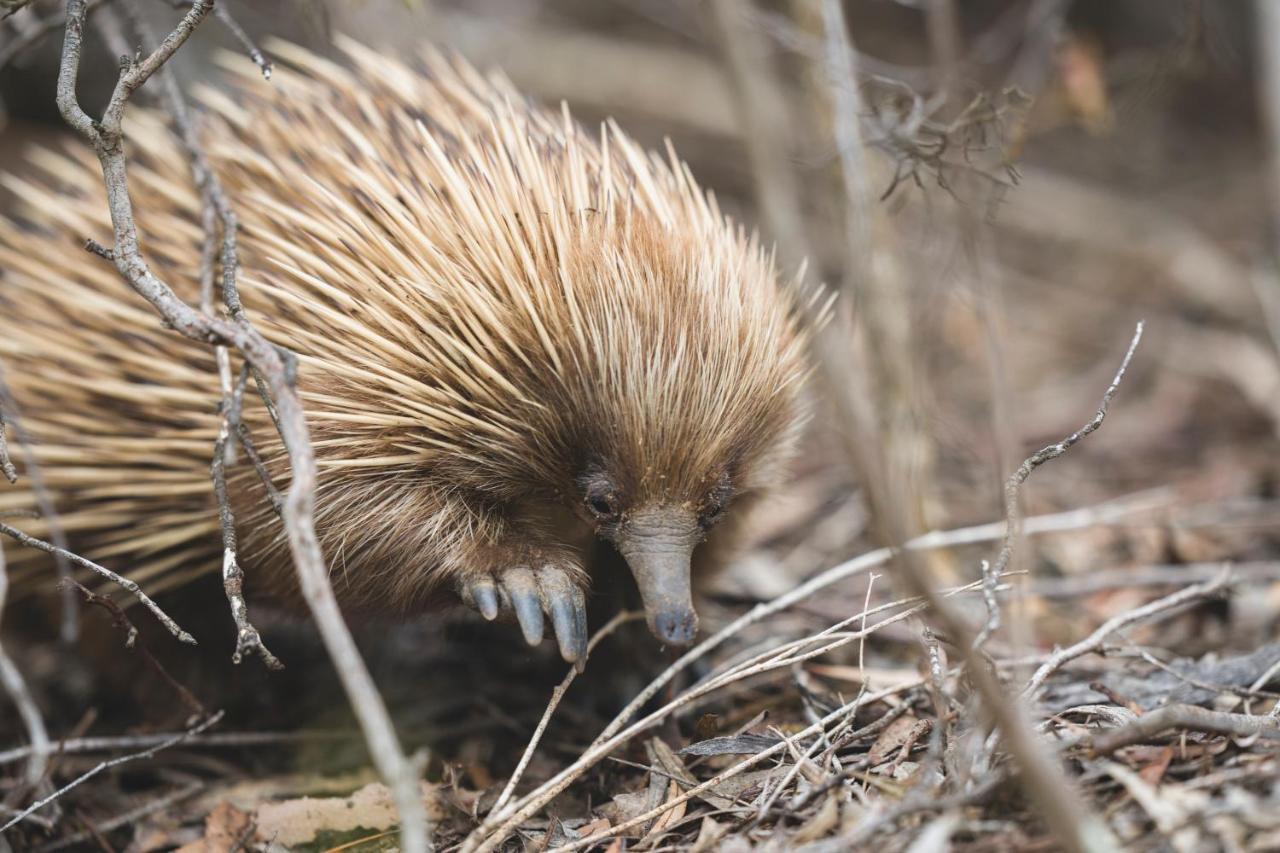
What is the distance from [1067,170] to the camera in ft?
25.9

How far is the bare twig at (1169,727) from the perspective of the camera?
6.64ft

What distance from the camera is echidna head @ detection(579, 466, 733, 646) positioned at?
2461 millimetres

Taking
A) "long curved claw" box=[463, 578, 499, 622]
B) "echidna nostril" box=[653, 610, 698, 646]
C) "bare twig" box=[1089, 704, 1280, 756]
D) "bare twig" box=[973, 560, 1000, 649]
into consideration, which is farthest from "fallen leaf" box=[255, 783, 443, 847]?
"bare twig" box=[1089, 704, 1280, 756]

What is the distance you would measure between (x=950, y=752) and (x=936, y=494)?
234cm

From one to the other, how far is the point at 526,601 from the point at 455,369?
53 cm

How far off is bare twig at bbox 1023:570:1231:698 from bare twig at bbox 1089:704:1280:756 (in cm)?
28

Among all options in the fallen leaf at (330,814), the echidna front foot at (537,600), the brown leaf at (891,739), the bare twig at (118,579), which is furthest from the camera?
the fallen leaf at (330,814)

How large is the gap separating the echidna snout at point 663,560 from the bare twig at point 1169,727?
2.66 feet

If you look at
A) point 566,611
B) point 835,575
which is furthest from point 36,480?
point 835,575

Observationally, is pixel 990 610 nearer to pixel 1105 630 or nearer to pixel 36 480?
pixel 1105 630

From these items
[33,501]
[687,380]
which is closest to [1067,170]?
[687,380]

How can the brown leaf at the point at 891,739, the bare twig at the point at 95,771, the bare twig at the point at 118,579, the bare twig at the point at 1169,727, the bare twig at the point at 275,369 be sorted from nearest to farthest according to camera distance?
1. the bare twig at the point at 275,369
2. the bare twig at the point at 1169,727
3. the bare twig at the point at 118,579
4. the bare twig at the point at 95,771
5. the brown leaf at the point at 891,739

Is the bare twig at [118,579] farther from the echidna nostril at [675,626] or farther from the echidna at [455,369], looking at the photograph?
the echidna nostril at [675,626]

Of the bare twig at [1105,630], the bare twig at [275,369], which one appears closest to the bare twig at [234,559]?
the bare twig at [275,369]
